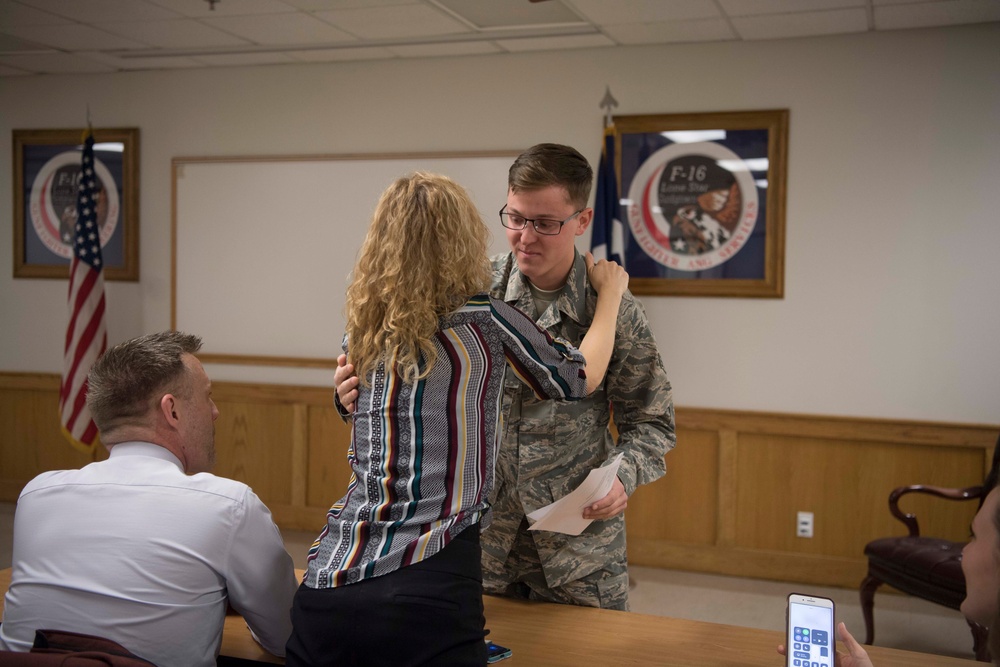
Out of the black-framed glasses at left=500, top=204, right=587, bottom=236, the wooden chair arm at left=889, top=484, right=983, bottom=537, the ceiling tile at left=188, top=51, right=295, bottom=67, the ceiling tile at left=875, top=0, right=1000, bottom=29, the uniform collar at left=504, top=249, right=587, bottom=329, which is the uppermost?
the ceiling tile at left=188, top=51, right=295, bottom=67

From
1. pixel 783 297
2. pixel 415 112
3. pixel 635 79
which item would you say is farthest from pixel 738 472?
pixel 415 112

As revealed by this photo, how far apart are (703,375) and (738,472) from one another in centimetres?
56

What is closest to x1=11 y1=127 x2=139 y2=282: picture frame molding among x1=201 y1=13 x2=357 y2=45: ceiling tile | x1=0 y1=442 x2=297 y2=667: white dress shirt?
x1=201 y1=13 x2=357 y2=45: ceiling tile

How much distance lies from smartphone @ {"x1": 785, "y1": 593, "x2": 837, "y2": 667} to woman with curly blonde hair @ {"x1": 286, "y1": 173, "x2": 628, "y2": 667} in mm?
535

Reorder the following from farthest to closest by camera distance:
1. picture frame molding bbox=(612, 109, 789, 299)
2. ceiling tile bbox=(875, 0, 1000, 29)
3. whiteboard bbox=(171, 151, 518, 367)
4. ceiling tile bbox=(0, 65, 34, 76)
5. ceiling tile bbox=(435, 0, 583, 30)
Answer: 1. ceiling tile bbox=(0, 65, 34, 76)
2. whiteboard bbox=(171, 151, 518, 367)
3. picture frame molding bbox=(612, 109, 789, 299)
4. ceiling tile bbox=(435, 0, 583, 30)
5. ceiling tile bbox=(875, 0, 1000, 29)

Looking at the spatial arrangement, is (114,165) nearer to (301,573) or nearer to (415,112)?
(415,112)

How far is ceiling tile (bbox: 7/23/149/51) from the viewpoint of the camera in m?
4.84

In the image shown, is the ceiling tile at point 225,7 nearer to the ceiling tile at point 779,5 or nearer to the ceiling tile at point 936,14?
the ceiling tile at point 779,5

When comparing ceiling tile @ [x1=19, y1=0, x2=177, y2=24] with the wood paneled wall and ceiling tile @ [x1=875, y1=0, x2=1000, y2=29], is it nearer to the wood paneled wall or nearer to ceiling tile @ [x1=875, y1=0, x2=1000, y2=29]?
the wood paneled wall

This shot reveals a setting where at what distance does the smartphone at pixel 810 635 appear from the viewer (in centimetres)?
148

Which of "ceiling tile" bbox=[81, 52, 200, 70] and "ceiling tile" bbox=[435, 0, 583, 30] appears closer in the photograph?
"ceiling tile" bbox=[435, 0, 583, 30]

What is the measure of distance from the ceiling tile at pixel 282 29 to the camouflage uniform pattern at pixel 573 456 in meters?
3.19

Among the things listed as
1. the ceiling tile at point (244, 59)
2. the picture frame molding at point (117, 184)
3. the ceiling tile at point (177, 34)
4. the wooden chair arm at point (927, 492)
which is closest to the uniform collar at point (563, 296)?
the wooden chair arm at point (927, 492)

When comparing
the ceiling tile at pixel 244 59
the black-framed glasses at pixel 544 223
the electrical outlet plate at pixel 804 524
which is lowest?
the electrical outlet plate at pixel 804 524
